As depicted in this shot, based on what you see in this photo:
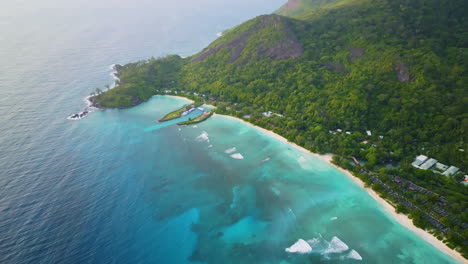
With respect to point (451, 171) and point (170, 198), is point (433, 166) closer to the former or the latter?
point (451, 171)

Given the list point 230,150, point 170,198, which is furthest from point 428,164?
point 170,198

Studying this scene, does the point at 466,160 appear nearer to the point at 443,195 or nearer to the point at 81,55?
the point at 443,195

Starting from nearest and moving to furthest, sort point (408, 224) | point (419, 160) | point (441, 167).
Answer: point (408, 224) → point (441, 167) → point (419, 160)

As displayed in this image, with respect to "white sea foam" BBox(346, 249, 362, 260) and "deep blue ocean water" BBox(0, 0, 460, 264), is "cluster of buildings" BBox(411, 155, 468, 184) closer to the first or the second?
"deep blue ocean water" BBox(0, 0, 460, 264)

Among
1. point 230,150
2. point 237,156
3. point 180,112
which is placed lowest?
point 237,156

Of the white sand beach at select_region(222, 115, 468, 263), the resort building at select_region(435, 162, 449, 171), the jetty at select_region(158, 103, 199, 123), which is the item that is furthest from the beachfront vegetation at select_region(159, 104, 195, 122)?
the resort building at select_region(435, 162, 449, 171)
